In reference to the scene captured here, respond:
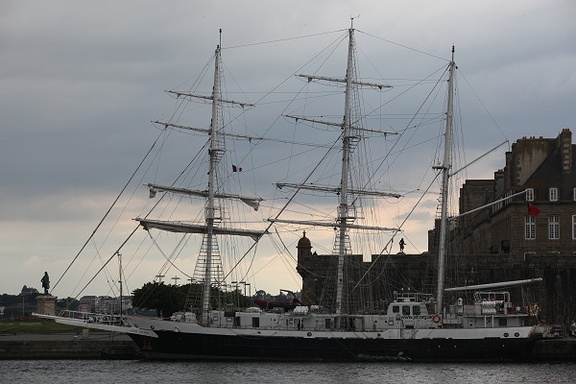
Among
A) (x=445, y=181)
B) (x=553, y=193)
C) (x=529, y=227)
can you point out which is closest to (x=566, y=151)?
(x=553, y=193)

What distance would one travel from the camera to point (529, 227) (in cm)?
9150

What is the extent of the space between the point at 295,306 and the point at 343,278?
338 cm

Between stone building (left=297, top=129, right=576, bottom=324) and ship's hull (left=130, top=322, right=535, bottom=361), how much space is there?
8467 millimetres

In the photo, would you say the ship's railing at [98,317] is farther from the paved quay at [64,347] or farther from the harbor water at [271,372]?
the harbor water at [271,372]

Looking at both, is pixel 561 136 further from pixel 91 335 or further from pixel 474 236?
pixel 91 335

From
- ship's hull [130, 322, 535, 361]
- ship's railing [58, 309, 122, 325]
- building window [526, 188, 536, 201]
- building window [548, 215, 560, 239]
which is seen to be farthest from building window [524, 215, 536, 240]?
ship's railing [58, 309, 122, 325]

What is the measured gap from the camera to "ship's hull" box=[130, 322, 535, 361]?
68.9m

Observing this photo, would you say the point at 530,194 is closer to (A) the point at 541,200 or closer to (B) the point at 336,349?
(A) the point at 541,200

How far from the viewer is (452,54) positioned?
2896 inches

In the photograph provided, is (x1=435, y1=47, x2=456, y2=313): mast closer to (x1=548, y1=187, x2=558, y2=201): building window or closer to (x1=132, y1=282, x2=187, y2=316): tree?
(x1=548, y1=187, x2=558, y2=201): building window

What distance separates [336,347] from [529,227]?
27.1 m

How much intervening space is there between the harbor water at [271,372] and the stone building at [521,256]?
12503 millimetres

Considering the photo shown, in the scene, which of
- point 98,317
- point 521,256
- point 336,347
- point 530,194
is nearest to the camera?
point 336,347

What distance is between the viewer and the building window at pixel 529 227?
91312mm
